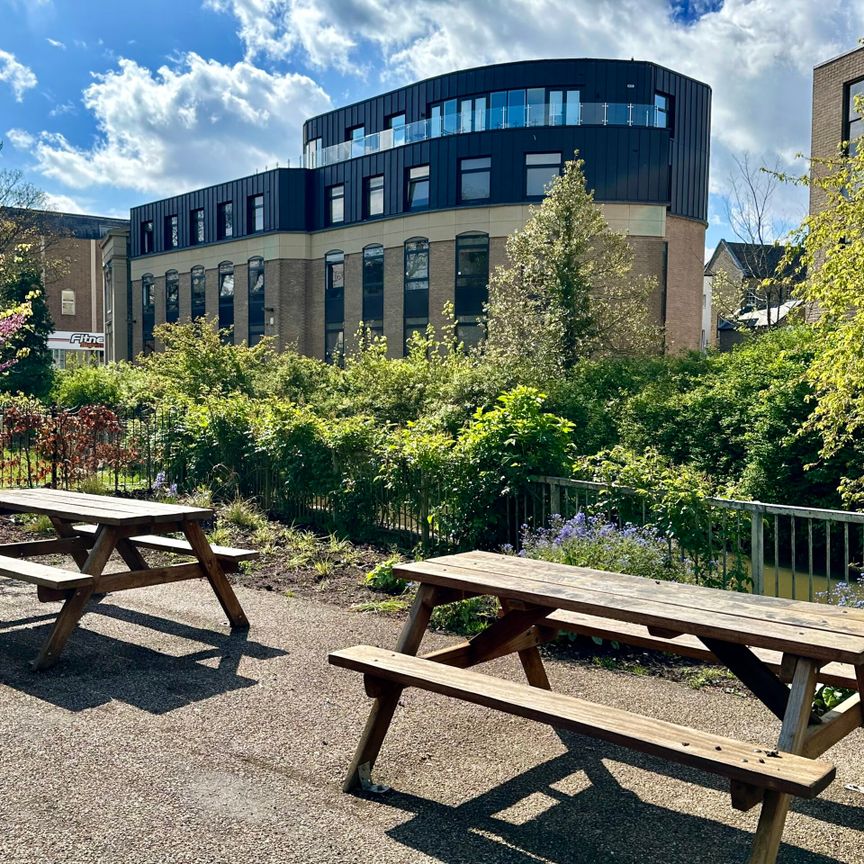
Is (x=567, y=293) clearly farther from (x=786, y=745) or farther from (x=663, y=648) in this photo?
(x=786, y=745)

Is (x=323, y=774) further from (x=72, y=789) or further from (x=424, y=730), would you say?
(x=72, y=789)

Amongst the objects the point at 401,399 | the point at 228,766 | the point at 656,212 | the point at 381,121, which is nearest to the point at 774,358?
the point at 401,399

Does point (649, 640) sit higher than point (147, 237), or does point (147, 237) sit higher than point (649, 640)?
point (147, 237)

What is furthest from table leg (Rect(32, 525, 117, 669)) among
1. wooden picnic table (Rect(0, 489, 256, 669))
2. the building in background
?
the building in background

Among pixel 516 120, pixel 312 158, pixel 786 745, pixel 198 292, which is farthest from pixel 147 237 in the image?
pixel 786 745

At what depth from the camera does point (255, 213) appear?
1817 inches

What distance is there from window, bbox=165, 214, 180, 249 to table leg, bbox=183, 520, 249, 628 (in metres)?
48.1

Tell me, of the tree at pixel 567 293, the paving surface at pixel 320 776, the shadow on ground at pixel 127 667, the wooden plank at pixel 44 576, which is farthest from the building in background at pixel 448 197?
the paving surface at pixel 320 776

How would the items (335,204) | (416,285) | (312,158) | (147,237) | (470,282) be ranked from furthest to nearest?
(147,237) < (312,158) < (335,204) < (416,285) < (470,282)

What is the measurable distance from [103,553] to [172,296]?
159 ft

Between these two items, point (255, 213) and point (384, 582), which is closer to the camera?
point (384, 582)

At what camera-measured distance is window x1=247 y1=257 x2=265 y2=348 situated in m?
45.7

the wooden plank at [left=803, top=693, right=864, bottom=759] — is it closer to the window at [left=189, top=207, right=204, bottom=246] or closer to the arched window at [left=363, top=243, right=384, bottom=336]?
the arched window at [left=363, top=243, right=384, bottom=336]

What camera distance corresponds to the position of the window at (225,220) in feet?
157
